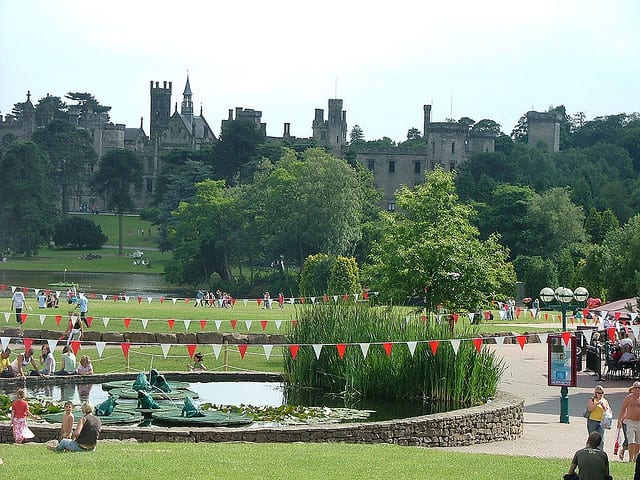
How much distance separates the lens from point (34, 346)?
30938mm

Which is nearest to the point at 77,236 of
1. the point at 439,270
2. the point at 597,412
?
the point at 439,270

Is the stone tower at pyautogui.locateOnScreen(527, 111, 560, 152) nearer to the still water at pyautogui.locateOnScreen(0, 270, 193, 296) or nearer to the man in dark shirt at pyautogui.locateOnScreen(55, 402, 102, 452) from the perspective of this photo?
the still water at pyautogui.locateOnScreen(0, 270, 193, 296)

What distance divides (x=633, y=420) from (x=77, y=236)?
103m

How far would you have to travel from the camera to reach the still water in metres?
78.8

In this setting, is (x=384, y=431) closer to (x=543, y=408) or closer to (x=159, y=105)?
(x=543, y=408)

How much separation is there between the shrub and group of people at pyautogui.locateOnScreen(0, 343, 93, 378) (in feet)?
296

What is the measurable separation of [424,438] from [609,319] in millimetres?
16133

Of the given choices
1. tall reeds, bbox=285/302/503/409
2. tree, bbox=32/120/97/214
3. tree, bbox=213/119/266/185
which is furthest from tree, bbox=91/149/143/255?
tall reeds, bbox=285/302/503/409

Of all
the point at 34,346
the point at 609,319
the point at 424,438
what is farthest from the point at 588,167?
the point at 424,438

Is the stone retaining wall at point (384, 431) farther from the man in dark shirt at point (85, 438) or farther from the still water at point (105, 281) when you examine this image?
the still water at point (105, 281)

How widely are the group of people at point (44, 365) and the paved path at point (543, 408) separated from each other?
886 centimetres

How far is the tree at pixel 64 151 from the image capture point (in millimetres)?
138000

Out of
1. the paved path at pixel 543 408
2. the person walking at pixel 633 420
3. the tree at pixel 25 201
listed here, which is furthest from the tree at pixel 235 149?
the person walking at pixel 633 420

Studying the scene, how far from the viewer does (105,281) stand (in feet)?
289
